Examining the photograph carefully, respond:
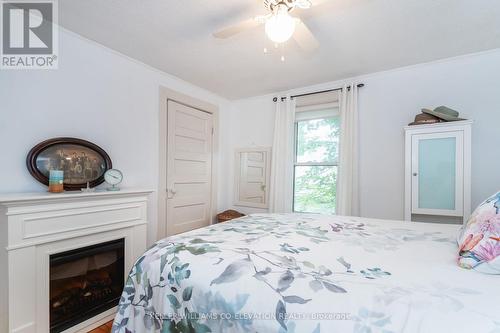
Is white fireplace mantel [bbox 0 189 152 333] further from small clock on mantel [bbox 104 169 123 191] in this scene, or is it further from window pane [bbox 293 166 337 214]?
window pane [bbox 293 166 337 214]

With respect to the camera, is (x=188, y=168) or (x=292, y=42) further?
(x=188, y=168)

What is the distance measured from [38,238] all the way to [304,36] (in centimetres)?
225

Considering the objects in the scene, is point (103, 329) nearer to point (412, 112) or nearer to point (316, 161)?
point (316, 161)

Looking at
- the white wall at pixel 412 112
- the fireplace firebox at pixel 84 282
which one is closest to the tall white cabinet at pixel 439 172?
the white wall at pixel 412 112

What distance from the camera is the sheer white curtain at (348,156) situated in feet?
8.86

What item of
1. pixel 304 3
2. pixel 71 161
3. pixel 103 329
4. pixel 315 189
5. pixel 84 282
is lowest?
pixel 103 329

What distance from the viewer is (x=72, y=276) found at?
1843 mm

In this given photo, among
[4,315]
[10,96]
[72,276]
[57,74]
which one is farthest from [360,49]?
[4,315]

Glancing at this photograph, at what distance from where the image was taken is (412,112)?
2.51 m

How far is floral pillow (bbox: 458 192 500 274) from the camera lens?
33.1 inches

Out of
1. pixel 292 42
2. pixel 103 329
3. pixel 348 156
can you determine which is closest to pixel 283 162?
pixel 348 156

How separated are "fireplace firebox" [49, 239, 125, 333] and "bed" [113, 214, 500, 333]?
38.6 inches

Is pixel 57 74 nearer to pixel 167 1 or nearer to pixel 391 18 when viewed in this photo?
pixel 167 1

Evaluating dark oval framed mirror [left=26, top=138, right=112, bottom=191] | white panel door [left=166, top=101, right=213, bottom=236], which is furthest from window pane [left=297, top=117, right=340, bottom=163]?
dark oval framed mirror [left=26, top=138, right=112, bottom=191]
